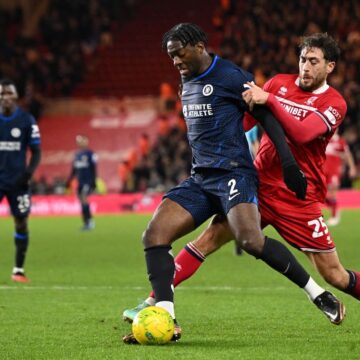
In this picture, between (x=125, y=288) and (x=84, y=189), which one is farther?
(x=84, y=189)

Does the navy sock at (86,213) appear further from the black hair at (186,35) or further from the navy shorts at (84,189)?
the black hair at (186,35)

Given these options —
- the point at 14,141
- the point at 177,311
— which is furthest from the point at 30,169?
the point at 177,311

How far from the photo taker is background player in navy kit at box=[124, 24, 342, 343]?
6.71 m

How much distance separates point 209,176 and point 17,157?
4905 mm

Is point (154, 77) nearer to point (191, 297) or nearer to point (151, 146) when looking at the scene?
point (151, 146)

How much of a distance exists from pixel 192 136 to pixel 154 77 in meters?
26.0

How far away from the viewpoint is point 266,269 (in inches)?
491

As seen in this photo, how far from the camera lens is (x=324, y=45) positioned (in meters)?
7.10

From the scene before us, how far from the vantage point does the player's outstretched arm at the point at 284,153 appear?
6523 mm

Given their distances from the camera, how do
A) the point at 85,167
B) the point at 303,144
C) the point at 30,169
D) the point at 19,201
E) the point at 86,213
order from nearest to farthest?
the point at 303,144 → the point at 30,169 → the point at 19,201 → the point at 86,213 → the point at 85,167

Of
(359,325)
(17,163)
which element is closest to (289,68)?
(17,163)

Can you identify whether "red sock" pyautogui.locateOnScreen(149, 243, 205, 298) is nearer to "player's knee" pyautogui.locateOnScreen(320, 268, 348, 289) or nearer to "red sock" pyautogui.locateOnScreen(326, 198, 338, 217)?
"player's knee" pyautogui.locateOnScreen(320, 268, 348, 289)

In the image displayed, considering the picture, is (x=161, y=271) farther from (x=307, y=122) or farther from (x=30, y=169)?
(x=30, y=169)

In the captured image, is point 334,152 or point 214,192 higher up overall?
point 214,192
